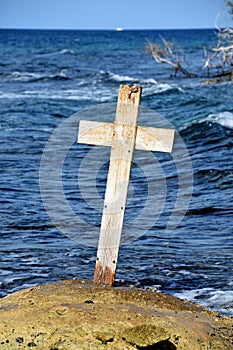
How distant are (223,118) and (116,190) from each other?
16318 millimetres

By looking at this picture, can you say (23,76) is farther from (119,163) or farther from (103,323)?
(103,323)

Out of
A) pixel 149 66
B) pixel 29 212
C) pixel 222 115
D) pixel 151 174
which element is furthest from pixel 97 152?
pixel 149 66

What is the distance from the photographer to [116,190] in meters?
5.52

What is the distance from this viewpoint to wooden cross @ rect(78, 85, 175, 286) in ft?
17.9

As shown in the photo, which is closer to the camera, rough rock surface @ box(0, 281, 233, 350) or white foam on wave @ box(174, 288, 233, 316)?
rough rock surface @ box(0, 281, 233, 350)

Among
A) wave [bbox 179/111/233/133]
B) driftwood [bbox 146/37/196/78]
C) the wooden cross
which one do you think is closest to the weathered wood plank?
the wooden cross

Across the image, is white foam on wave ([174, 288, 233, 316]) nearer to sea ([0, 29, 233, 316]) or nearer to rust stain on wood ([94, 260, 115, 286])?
sea ([0, 29, 233, 316])

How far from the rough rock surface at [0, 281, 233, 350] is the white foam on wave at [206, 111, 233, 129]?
15.3 meters

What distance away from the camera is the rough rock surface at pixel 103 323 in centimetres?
430

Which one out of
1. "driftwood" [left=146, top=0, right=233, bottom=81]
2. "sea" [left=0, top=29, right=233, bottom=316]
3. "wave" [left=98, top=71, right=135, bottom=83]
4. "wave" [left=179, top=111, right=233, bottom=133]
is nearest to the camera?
"sea" [left=0, top=29, right=233, bottom=316]

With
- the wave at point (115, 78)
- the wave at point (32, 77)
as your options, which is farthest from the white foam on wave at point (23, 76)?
the wave at point (115, 78)

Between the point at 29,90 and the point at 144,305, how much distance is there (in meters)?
28.4

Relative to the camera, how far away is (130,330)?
438cm

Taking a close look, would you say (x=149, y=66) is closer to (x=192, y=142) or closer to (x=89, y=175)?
(x=192, y=142)
